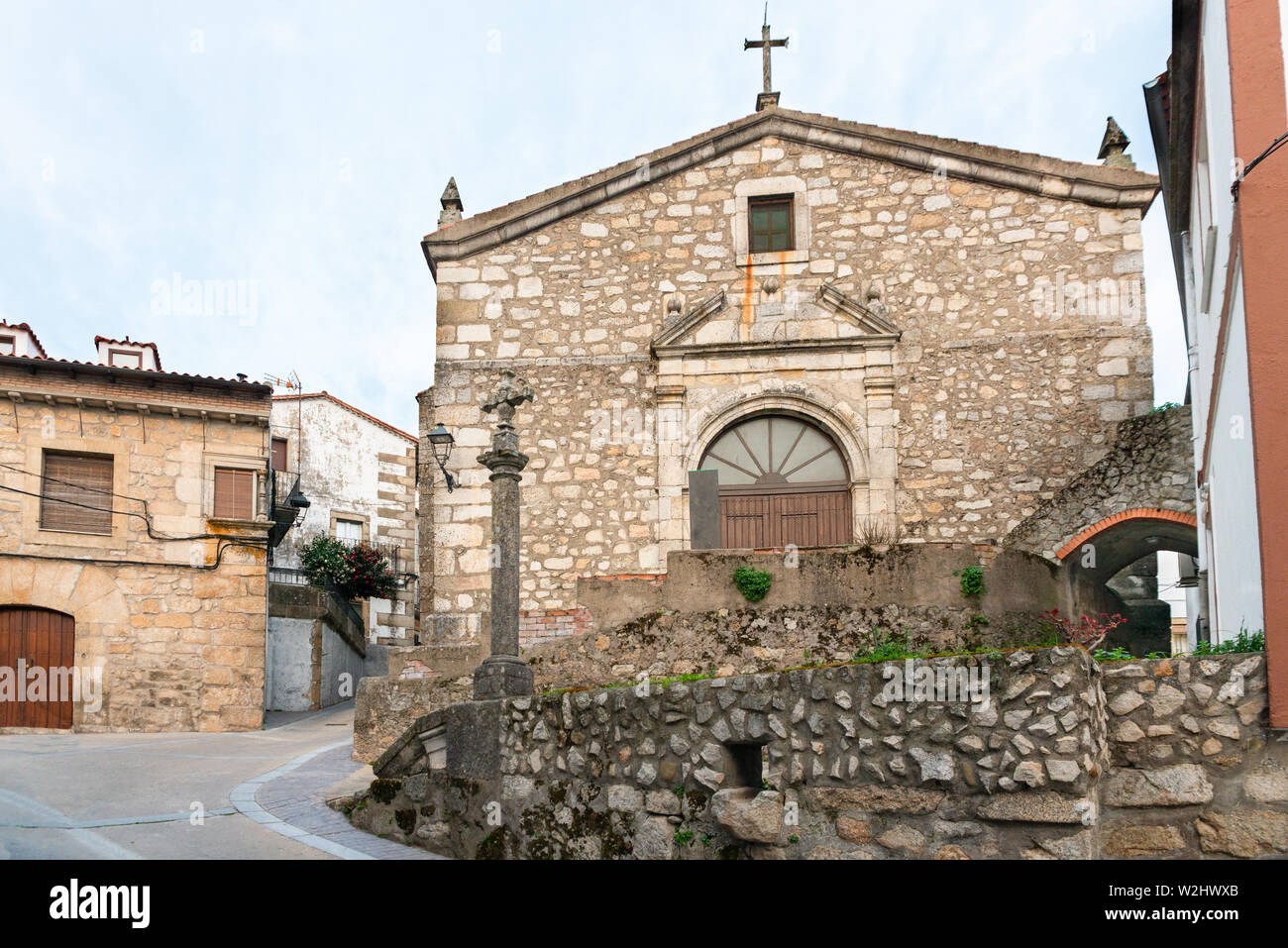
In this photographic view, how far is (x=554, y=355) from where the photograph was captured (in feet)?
44.2

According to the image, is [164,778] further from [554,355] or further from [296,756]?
[554,355]

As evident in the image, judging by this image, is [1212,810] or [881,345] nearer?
[1212,810]

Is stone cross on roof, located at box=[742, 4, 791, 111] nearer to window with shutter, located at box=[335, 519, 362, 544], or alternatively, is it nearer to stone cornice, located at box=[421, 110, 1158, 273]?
stone cornice, located at box=[421, 110, 1158, 273]

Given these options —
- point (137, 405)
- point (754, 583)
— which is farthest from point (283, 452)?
point (754, 583)

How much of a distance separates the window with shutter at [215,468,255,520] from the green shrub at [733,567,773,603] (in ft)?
30.9

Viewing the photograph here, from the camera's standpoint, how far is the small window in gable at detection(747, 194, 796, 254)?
1359 cm

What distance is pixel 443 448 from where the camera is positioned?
1312 cm

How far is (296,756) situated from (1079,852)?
9.13m

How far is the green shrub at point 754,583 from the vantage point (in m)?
9.17

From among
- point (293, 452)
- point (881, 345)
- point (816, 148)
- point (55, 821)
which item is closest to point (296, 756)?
point (55, 821)

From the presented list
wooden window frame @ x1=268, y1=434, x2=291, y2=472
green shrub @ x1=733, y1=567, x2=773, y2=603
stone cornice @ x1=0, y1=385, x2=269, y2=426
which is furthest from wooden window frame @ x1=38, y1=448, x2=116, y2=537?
wooden window frame @ x1=268, y1=434, x2=291, y2=472

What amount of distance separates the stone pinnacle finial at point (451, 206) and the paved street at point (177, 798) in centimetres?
636

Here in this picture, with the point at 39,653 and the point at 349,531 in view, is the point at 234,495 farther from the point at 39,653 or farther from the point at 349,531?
the point at 349,531

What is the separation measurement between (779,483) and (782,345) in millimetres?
1597
